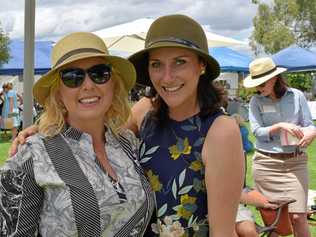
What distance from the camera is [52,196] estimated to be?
1.75 meters

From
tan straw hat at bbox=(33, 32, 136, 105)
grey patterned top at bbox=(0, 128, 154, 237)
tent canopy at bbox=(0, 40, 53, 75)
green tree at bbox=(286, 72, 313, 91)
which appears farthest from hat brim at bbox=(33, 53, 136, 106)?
green tree at bbox=(286, 72, 313, 91)

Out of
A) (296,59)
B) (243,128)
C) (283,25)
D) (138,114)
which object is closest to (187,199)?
(138,114)

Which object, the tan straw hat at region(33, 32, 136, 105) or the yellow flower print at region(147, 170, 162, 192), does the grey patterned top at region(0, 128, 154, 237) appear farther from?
the tan straw hat at region(33, 32, 136, 105)

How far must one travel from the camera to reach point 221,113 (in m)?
2.05

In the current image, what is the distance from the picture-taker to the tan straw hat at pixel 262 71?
4.66 m

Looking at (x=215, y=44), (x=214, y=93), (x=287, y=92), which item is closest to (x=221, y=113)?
(x=214, y=93)

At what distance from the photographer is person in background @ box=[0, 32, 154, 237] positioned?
1.75 meters

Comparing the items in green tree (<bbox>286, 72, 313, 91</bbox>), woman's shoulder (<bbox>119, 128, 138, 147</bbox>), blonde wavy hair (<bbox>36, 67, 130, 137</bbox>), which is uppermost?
blonde wavy hair (<bbox>36, 67, 130, 137</bbox>)

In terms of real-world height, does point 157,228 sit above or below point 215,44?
above

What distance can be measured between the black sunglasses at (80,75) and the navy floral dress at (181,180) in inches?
15.1

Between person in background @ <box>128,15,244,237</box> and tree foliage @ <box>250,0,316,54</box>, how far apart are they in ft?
124

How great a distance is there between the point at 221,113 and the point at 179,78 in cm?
22

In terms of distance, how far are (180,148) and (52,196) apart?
0.56 meters

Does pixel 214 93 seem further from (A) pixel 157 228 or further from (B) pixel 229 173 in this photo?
(A) pixel 157 228
